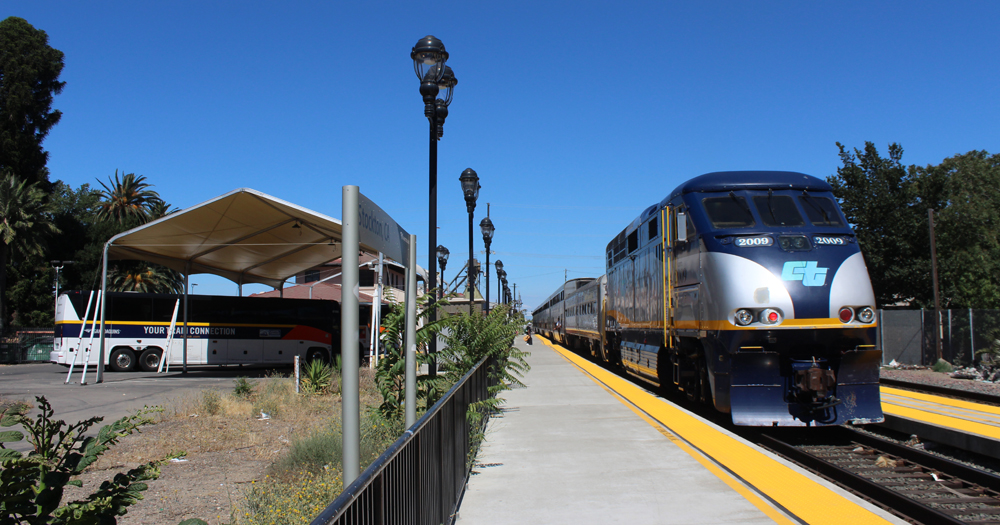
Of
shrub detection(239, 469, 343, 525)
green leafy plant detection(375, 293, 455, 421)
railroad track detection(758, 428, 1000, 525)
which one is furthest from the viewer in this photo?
green leafy plant detection(375, 293, 455, 421)

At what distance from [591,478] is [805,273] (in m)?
4.46

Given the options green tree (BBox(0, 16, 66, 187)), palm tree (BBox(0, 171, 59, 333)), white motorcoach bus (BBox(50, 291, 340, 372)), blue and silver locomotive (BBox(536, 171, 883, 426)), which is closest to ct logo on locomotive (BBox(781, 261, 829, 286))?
blue and silver locomotive (BBox(536, 171, 883, 426))

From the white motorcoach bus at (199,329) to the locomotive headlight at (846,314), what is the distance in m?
21.3

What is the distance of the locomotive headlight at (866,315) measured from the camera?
30.2 ft

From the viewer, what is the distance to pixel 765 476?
23.2ft

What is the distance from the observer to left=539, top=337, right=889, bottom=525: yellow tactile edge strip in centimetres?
575

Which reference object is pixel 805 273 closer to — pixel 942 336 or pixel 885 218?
pixel 942 336

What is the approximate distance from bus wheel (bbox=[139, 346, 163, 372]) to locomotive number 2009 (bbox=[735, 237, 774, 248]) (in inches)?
975

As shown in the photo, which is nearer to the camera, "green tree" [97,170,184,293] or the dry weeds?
the dry weeds

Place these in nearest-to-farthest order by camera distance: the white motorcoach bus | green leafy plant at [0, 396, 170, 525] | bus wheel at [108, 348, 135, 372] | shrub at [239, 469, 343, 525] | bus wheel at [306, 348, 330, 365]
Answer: green leafy plant at [0, 396, 170, 525] → shrub at [239, 469, 343, 525] → the white motorcoach bus → bus wheel at [108, 348, 135, 372] → bus wheel at [306, 348, 330, 365]

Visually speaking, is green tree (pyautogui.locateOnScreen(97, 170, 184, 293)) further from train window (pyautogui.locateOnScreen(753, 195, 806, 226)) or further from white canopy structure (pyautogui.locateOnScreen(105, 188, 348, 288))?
train window (pyautogui.locateOnScreen(753, 195, 806, 226))

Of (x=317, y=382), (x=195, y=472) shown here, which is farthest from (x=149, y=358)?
(x=195, y=472)

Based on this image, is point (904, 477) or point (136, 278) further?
point (136, 278)

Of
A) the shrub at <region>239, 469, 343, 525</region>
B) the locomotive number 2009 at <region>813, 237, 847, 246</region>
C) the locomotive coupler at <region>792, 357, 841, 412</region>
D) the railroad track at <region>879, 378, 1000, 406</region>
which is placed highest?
the locomotive number 2009 at <region>813, 237, 847, 246</region>
